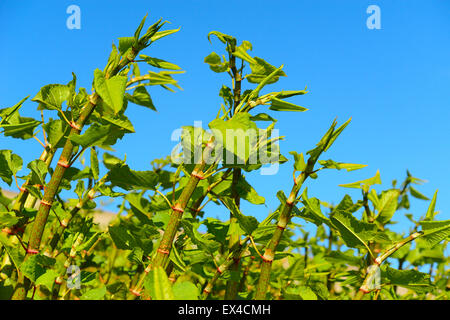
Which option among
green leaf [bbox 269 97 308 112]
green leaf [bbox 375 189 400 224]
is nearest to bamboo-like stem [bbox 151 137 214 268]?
green leaf [bbox 269 97 308 112]

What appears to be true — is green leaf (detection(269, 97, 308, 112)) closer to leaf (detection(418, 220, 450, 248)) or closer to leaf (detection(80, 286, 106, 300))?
leaf (detection(418, 220, 450, 248))

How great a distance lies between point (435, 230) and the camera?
577 mm

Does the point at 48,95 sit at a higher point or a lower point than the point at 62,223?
higher

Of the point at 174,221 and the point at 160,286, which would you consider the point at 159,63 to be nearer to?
the point at 174,221

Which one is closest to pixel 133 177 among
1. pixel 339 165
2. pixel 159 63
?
pixel 159 63

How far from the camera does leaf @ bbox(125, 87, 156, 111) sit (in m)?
0.81

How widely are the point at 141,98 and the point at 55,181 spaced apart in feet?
0.86

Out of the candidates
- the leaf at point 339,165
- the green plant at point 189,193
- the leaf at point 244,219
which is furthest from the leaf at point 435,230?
the leaf at point 244,219

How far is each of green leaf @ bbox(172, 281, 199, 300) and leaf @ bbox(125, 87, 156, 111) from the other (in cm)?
46

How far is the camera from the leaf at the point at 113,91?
0.58m
